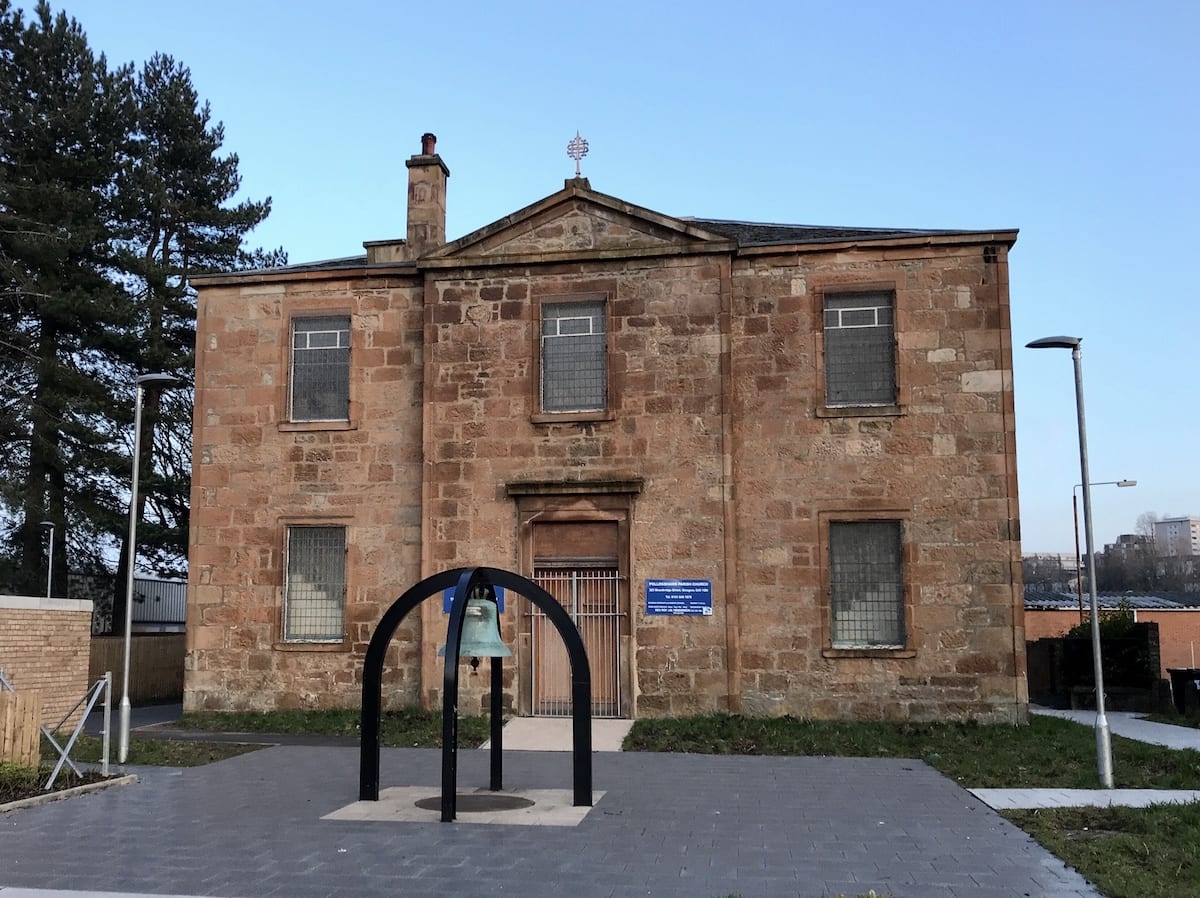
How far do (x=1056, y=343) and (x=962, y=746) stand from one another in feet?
19.3

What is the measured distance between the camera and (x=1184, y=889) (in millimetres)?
7629

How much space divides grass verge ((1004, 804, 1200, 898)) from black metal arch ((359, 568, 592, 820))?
416cm

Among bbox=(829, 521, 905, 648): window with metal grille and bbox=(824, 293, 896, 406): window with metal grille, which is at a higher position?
bbox=(824, 293, 896, 406): window with metal grille

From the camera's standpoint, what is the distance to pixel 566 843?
9.30 m

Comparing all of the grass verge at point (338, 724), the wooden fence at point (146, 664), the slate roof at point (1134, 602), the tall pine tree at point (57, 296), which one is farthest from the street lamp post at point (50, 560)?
the slate roof at point (1134, 602)

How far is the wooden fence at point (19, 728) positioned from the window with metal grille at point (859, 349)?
488 inches

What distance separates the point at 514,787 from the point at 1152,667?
1570cm

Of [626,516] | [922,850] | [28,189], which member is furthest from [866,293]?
[28,189]

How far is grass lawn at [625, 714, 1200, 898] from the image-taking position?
845 cm

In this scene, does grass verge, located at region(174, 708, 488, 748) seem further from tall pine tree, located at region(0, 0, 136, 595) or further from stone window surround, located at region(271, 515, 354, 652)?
tall pine tree, located at region(0, 0, 136, 595)

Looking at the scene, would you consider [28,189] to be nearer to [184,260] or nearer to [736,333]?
[184,260]

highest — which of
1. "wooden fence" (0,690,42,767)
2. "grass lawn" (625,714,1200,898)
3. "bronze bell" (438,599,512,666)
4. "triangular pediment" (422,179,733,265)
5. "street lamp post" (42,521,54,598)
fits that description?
"triangular pediment" (422,179,733,265)

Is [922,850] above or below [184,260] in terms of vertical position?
below

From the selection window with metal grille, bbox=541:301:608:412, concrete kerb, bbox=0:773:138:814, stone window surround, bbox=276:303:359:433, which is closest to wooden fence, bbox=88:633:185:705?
stone window surround, bbox=276:303:359:433
